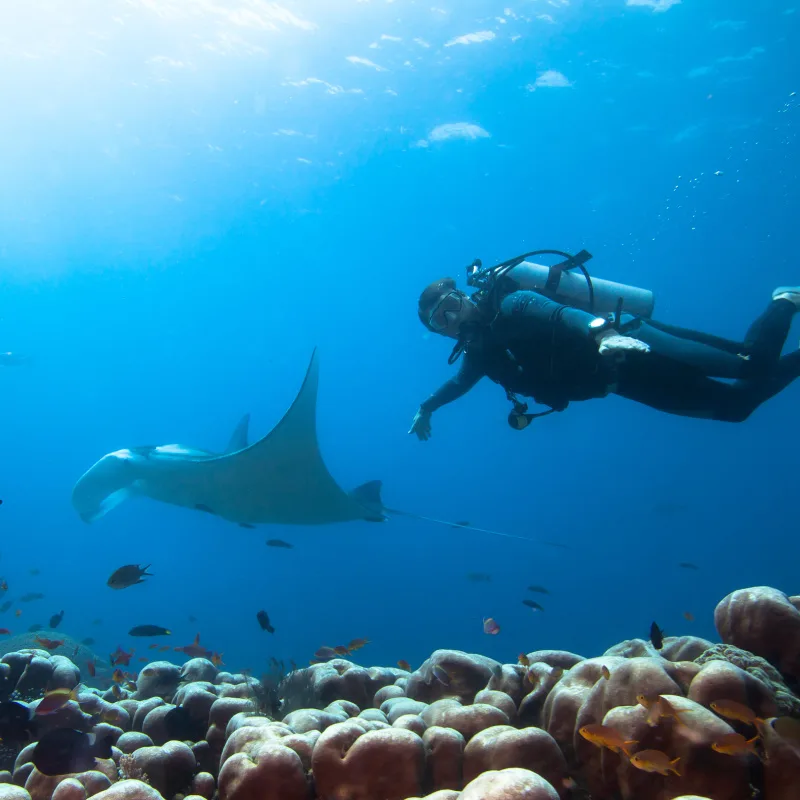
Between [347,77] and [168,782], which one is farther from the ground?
[347,77]

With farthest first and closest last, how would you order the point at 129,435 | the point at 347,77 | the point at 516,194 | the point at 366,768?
the point at 129,435 < the point at 516,194 < the point at 347,77 < the point at 366,768

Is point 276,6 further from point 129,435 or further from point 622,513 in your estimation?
point 129,435

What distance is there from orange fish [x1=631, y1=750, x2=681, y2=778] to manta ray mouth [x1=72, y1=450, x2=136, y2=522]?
32.6 feet

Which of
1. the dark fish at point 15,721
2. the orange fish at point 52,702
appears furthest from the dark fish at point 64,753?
the dark fish at point 15,721

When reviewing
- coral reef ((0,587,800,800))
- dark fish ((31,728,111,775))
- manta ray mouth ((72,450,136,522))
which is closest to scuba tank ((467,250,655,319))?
coral reef ((0,587,800,800))

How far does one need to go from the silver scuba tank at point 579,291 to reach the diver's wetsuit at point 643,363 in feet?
1.94

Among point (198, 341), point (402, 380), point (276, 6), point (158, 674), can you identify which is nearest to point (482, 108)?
point (276, 6)

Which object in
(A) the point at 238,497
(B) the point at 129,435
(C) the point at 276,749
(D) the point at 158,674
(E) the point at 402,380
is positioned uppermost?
(E) the point at 402,380

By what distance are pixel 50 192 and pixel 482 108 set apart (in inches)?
1124

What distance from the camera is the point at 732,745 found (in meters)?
2.09

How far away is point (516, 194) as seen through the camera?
3247 cm

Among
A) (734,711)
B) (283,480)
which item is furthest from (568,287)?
(283,480)

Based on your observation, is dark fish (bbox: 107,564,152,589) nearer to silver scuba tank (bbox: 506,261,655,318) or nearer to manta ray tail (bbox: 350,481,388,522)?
manta ray tail (bbox: 350,481,388,522)

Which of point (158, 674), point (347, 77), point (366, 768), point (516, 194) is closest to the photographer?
point (366, 768)
